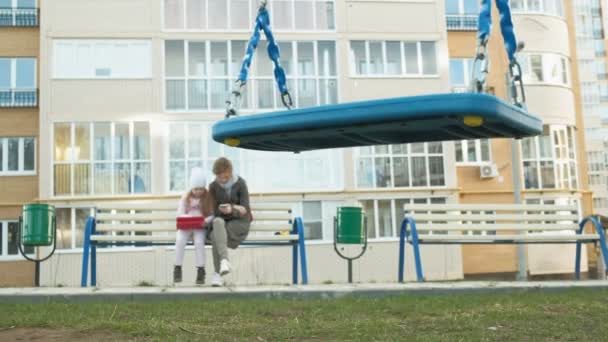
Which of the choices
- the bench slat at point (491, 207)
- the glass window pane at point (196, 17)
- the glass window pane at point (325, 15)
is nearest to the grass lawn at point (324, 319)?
the bench slat at point (491, 207)

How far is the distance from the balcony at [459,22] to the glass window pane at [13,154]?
57.2 ft

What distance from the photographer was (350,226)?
12109 mm

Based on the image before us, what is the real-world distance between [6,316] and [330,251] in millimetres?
20601

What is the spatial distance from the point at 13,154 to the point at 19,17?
5.32m

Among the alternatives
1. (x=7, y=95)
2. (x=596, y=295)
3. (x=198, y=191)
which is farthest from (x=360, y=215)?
(x=7, y=95)

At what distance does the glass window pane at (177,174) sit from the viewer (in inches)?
1051

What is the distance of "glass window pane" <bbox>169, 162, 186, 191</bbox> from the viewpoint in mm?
26688

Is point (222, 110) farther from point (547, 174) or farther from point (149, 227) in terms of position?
point (149, 227)

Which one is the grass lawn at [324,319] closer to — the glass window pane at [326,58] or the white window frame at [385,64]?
the glass window pane at [326,58]

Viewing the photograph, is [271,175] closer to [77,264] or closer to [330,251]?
[330,251]

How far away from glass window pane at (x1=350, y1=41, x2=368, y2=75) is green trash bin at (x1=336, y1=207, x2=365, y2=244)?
16816mm

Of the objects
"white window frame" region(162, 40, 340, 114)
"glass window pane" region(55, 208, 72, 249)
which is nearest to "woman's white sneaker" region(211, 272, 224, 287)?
"white window frame" region(162, 40, 340, 114)

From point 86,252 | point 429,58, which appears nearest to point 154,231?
point 86,252

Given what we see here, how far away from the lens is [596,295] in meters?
8.10
